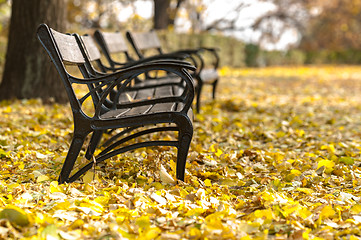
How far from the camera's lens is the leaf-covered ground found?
2.12m

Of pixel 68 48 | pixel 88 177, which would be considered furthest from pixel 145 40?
pixel 88 177

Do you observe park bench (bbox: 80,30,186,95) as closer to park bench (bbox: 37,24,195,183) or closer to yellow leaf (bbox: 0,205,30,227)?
park bench (bbox: 37,24,195,183)

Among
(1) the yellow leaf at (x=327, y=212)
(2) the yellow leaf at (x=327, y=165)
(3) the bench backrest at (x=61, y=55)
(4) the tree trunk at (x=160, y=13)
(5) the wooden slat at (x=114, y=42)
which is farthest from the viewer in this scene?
(4) the tree trunk at (x=160, y=13)

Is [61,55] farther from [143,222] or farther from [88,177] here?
[143,222]

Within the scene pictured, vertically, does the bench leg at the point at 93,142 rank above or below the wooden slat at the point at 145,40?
below

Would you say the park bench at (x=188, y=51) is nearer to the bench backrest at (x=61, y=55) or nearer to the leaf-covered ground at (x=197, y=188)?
the leaf-covered ground at (x=197, y=188)

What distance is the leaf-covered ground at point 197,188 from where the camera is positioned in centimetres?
212

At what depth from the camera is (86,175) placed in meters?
2.91

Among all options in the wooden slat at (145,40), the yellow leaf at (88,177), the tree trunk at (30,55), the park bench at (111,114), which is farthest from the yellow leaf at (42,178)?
the tree trunk at (30,55)

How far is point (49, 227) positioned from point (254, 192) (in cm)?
132

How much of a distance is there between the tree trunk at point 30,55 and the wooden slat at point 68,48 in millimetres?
3005

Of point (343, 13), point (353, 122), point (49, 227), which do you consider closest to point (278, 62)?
point (343, 13)

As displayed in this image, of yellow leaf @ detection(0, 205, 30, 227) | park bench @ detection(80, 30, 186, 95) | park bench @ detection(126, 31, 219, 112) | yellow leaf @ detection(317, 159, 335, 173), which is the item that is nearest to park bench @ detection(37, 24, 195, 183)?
park bench @ detection(80, 30, 186, 95)

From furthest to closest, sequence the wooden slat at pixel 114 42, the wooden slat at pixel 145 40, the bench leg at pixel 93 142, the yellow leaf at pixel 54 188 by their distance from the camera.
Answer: the wooden slat at pixel 145 40 < the wooden slat at pixel 114 42 < the bench leg at pixel 93 142 < the yellow leaf at pixel 54 188
